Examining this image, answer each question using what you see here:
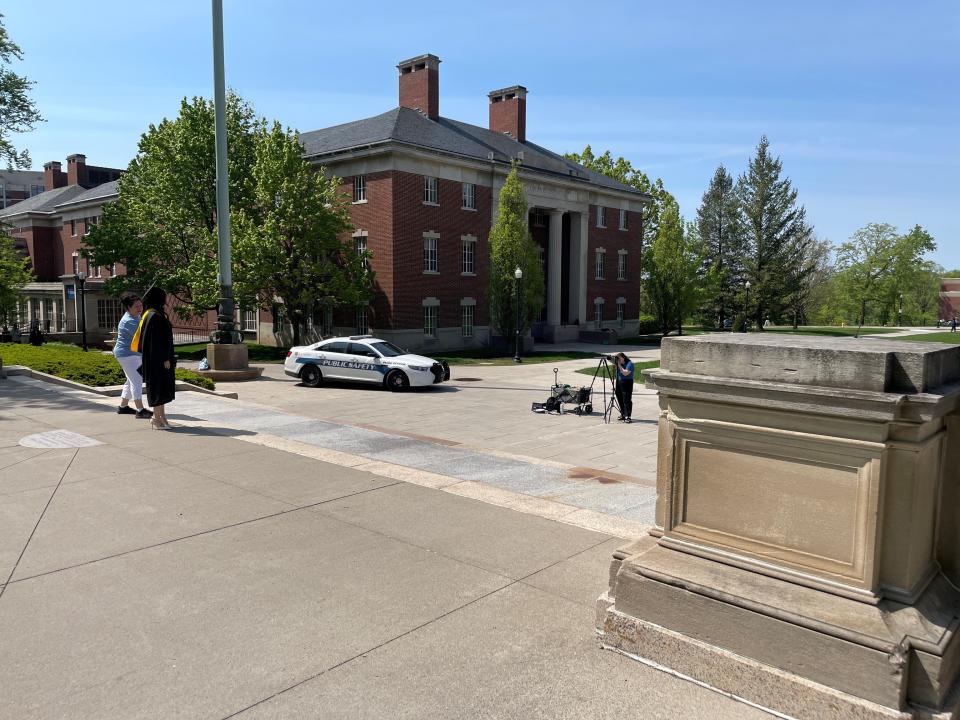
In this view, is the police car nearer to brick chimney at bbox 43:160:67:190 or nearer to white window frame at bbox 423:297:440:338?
white window frame at bbox 423:297:440:338

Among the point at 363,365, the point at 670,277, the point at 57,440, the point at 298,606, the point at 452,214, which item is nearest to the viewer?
the point at 298,606

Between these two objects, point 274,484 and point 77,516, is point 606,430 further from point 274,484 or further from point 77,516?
point 77,516

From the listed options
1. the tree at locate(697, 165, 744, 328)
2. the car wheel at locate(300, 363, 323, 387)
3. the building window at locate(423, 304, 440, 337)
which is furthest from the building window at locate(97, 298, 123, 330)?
the tree at locate(697, 165, 744, 328)

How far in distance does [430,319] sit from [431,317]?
0.39 feet

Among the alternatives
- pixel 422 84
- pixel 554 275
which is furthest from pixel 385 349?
Answer: pixel 554 275

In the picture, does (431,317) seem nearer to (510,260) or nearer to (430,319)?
(430,319)

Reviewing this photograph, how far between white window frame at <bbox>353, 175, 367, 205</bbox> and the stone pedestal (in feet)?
109

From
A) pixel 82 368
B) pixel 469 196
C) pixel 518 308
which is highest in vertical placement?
pixel 469 196

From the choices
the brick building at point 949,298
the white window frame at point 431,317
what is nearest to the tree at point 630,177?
the white window frame at point 431,317

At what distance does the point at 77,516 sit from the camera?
652 centimetres

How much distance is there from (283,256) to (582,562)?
28928 millimetres

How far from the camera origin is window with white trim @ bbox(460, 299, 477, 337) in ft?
129

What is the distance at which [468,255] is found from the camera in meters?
39.6

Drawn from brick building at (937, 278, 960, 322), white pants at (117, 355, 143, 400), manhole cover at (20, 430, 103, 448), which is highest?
brick building at (937, 278, 960, 322)
